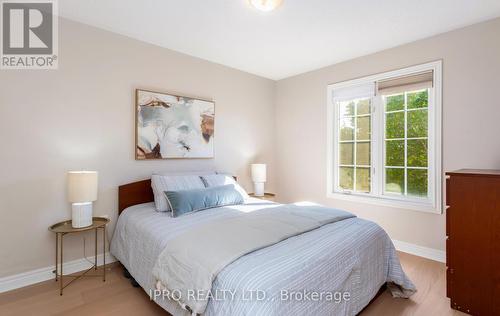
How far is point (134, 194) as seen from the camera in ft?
9.18

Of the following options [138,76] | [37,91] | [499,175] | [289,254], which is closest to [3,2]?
[37,91]

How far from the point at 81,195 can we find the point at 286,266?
1.90m

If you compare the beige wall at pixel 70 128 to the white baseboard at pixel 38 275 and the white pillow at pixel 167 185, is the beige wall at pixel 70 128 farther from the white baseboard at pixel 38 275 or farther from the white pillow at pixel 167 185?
the white pillow at pixel 167 185

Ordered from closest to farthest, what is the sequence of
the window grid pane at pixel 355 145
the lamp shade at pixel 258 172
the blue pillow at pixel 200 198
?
the blue pillow at pixel 200 198
the window grid pane at pixel 355 145
the lamp shade at pixel 258 172

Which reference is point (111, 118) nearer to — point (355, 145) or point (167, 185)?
point (167, 185)

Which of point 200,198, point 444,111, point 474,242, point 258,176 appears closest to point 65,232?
point 200,198

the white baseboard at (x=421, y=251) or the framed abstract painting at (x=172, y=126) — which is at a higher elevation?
the framed abstract painting at (x=172, y=126)

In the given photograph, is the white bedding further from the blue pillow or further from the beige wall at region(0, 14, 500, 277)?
the beige wall at region(0, 14, 500, 277)

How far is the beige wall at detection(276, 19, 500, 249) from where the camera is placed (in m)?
2.46

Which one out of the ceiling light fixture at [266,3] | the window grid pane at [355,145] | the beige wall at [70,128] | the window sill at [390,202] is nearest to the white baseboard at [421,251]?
the window sill at [390,202]

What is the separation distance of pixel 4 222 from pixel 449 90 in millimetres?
4418

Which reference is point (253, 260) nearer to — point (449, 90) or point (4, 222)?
point (4, 222)

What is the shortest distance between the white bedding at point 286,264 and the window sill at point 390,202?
1.09 metres

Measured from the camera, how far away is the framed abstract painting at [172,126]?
2.88 m
